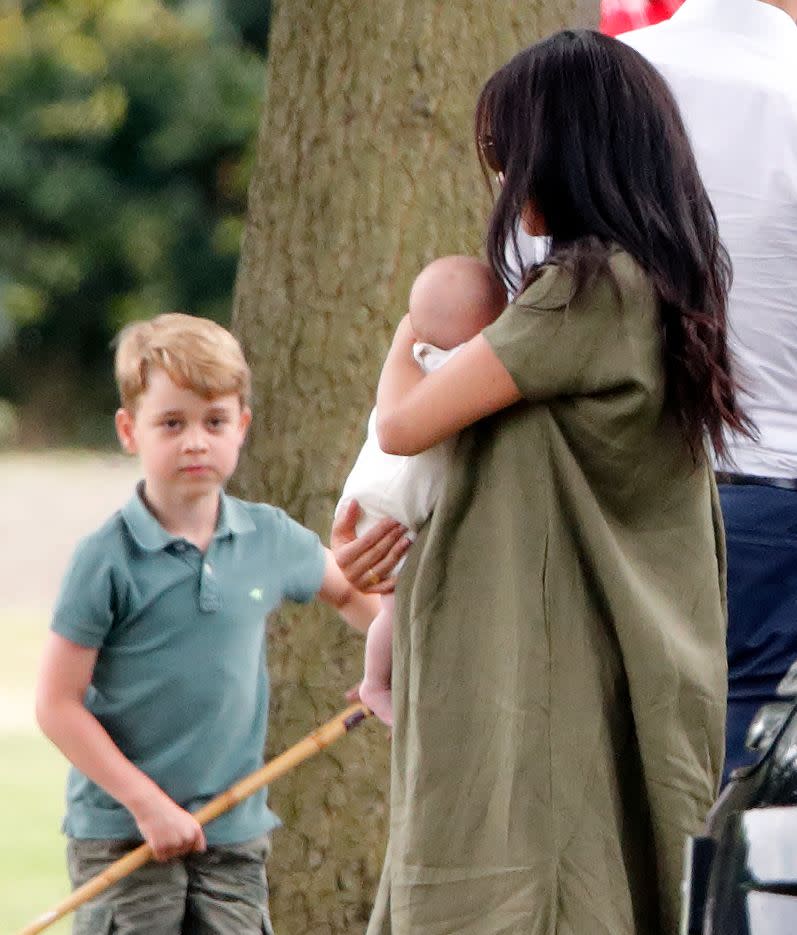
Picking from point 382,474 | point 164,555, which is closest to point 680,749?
point 382,474

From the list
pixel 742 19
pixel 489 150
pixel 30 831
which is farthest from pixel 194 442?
pixel 30 831

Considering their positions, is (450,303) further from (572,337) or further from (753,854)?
(753,854)

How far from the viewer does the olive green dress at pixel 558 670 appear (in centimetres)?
274

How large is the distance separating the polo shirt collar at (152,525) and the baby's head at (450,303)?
2.88 feet

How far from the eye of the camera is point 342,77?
487 cm

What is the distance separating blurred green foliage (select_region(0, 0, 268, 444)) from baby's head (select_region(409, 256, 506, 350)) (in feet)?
43.6

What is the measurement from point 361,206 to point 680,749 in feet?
7.61

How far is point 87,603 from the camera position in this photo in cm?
348

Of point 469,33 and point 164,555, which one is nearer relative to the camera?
point 164,555

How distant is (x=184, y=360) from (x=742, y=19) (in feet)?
3.70

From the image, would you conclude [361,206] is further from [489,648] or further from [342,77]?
[489,648]

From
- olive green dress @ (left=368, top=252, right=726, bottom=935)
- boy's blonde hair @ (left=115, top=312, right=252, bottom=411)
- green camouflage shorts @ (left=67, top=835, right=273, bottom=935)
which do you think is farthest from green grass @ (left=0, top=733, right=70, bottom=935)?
olive green dress @ (left=368, top=252, right=726, bottom=935)

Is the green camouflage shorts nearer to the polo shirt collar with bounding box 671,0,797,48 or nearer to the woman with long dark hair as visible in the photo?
the woman with long dark hair

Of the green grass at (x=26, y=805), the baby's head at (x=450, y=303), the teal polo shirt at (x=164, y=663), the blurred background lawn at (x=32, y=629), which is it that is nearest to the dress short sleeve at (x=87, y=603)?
the teal polo shirt at (x=164, y=663)
